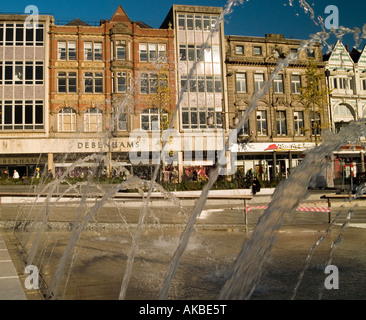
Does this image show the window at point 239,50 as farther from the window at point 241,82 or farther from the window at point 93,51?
the window at point 93,51

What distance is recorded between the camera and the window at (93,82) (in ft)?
107

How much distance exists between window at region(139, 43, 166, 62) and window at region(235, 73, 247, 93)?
24.4 feet

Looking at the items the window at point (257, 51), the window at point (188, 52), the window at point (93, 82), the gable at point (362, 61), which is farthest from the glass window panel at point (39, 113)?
the gable at point (362, 61)

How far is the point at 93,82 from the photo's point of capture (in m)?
32.8

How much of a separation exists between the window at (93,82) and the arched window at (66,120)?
237cm

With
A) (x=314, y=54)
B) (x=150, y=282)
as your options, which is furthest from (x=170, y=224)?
(x=314, y=54)

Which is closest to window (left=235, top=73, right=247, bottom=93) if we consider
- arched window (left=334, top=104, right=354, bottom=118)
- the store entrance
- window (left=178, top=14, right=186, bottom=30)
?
window (left=178, top=14, right=186, bottom=30)

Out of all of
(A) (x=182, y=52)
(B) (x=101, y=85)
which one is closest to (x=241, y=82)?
(A) (x=182, y=52)

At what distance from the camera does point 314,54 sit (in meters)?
37.6

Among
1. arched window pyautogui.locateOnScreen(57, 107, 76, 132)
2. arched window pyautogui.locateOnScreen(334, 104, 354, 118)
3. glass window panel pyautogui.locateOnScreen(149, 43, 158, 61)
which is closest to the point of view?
arched window pyautogui.locateOnScreen(57, 107, 76, 132)

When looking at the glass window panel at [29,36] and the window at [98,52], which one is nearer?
the glass window panel at [29,36]

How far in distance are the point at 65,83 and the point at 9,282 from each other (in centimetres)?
3100

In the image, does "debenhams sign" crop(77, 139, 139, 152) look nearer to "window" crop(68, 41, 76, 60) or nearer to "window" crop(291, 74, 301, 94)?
"window" crop(68, 41, 76, 60)

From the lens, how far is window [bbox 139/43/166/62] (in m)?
33.9
